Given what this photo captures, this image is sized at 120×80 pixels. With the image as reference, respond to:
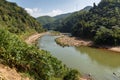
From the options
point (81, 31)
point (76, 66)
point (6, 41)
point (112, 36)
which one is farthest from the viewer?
point (81, 31)

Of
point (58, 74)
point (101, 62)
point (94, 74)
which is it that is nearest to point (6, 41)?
point (58, 74)

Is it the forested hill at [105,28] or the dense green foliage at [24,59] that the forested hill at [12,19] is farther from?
the dense green foliage at [24,59]

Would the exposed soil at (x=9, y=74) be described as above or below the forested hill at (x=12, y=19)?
below

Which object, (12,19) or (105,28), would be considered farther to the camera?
(12,19)

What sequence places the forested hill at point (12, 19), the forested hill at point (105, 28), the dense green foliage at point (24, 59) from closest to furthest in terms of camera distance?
the dense green foliage at point (24, 59)
the forested hill at point (105, 28)
the forested hill at point (12, 19)

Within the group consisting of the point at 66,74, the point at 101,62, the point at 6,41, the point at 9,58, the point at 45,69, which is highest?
the point at 6,41

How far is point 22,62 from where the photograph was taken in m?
28.2

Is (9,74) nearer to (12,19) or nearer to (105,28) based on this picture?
(105,28)

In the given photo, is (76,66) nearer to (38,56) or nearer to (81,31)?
(38,56)

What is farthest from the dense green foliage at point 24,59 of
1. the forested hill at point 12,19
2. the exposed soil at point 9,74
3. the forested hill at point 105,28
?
the forested hill at point 12,19

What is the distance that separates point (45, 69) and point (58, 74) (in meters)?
5.43

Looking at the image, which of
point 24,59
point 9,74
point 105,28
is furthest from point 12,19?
point 9,74

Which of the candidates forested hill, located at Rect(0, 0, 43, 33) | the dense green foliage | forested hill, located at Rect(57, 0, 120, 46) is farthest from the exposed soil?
forested hill, located at Rect(0, 0, 43, 33)

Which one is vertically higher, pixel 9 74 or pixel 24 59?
pixel 24 59
